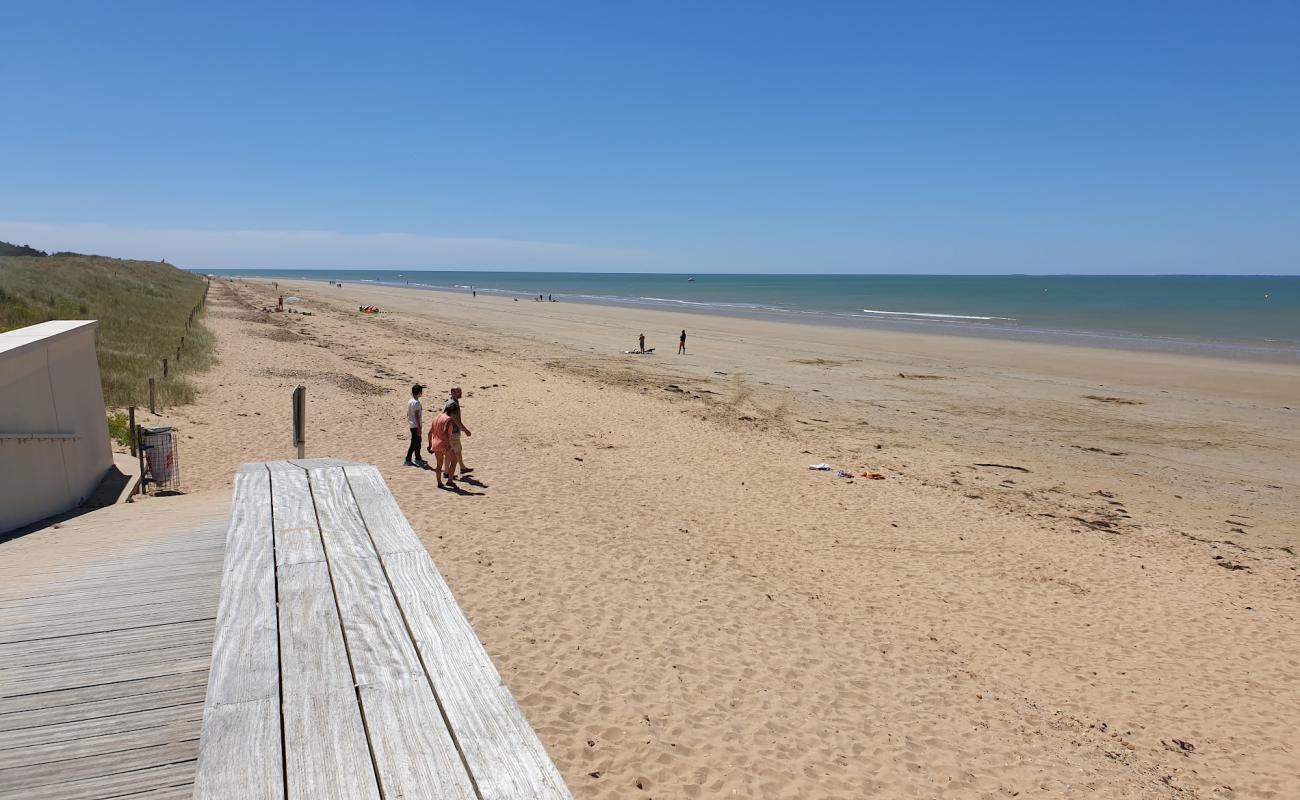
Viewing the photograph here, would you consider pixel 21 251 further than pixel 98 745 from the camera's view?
Yes

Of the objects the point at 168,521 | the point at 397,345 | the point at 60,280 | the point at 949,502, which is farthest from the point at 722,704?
the point at 60,280

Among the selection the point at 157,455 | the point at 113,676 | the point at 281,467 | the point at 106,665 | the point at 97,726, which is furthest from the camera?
the point at 157,455

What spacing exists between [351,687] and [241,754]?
1.29 ft

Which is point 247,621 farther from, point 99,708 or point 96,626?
point 96,626

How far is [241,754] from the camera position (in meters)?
2.04

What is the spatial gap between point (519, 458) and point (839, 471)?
5982 millimetres

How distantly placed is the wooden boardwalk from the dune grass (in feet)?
39.4

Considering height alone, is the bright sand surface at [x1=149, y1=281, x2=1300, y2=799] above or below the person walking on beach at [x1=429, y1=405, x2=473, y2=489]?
below

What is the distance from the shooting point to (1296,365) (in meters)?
32.1

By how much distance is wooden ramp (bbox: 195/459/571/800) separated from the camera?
1987mm

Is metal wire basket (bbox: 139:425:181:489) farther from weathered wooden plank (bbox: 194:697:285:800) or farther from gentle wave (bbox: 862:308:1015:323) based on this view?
gentle wave (bbox: 862:308:1015:323)

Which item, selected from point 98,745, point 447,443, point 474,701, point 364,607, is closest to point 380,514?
point 364,607

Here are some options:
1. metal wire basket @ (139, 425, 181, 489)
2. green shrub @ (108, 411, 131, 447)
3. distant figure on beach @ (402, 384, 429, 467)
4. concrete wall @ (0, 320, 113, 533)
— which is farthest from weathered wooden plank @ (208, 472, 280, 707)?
green shrub @ (108, 411, 131, 447)

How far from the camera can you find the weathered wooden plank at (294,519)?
340cm
